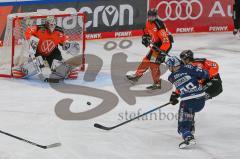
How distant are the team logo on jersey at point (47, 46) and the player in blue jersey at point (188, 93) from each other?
440cm

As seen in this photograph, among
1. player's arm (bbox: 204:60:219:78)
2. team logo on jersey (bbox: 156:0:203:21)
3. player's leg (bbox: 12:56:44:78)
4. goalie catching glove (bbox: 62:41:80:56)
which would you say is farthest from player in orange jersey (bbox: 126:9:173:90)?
team logo on jersey (bbox: 156:0:203:21)

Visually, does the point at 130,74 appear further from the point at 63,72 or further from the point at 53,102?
the point at 53,102

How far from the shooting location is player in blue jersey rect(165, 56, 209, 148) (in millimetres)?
8031

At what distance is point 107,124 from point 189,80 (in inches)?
73.7

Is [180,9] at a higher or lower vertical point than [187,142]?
higher

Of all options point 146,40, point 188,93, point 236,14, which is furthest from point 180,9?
point 188,93

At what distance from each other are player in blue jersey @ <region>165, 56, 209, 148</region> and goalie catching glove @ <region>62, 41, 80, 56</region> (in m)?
4.30

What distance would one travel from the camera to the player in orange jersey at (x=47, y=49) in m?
11.9

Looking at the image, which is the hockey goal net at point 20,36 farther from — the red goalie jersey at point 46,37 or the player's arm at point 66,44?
the player's arm at point 66,44

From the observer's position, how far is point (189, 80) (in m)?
8.03

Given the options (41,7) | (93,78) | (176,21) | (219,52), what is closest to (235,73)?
(219,52)

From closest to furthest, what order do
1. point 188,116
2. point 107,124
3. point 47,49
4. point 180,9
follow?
point 188,116
point 107,124
point 47,49
point 180,9

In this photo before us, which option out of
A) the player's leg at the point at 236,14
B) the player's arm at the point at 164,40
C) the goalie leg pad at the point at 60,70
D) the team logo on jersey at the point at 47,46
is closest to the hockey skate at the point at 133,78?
the player's arm at the point at 164,40

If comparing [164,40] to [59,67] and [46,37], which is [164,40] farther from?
[46,37]
